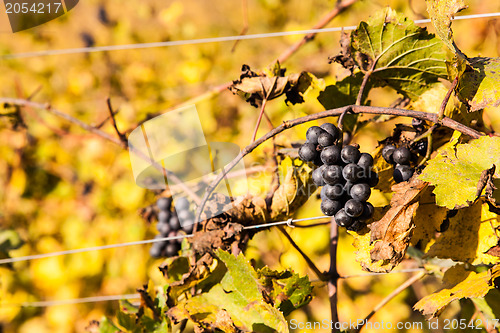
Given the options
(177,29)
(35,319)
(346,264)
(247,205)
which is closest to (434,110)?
(247,205)

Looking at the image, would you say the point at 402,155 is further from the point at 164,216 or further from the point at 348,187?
the point at 164,216

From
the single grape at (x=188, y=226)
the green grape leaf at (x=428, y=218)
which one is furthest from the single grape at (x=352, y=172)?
the single grape at (x=188, y=226)

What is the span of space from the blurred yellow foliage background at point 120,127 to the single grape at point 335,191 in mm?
476

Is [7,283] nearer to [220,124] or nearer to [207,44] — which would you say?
[220,124]

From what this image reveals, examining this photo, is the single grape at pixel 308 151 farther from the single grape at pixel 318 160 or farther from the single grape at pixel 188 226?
the single grape at pixel 188 226

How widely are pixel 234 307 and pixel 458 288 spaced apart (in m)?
0.41

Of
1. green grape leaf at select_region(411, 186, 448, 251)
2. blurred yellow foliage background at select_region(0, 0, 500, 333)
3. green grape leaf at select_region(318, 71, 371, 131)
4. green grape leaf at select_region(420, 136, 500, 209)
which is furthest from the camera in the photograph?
blurred yellow foliage background at select_region(0, 0, 500, 333)

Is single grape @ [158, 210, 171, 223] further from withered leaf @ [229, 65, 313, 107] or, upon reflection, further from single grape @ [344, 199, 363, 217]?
single grape @ [344, 199, 363, 217]

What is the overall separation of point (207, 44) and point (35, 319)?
5.63 ft

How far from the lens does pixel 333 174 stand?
642 millimetres

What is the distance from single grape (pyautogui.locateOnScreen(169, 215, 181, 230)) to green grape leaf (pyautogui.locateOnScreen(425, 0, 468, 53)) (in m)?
0.71

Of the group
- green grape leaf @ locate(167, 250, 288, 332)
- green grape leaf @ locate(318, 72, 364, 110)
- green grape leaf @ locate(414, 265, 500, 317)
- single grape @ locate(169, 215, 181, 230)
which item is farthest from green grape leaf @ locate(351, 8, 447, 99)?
single grape @ locate(169, 215, 181, 230)

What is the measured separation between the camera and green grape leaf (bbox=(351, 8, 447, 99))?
2.46 feet

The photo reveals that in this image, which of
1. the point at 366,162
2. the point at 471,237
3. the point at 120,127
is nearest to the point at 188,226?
the point at 366,162
